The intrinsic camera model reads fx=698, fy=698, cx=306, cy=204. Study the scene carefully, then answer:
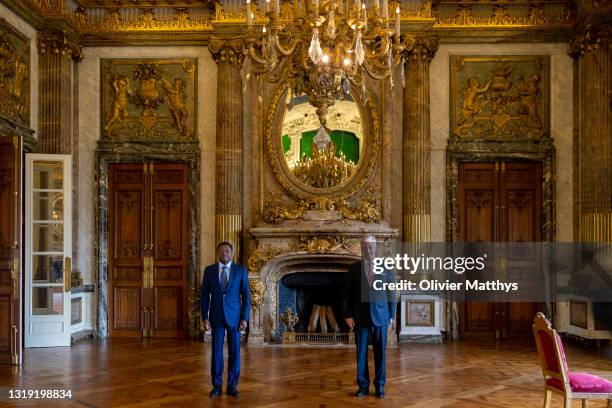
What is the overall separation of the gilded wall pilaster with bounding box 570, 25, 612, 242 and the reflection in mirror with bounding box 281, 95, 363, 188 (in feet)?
10.1

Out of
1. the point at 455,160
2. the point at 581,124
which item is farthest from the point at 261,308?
the point at 581,124

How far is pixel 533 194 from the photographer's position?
395 inches

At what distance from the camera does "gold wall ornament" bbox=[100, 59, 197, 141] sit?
1016 cm

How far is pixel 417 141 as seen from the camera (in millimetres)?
9836

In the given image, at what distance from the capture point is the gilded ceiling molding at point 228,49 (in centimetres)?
991

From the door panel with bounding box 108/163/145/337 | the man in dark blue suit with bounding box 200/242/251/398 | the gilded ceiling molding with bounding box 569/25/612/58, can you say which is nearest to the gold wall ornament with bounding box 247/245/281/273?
the door panel with bounding box 108/163/145/337

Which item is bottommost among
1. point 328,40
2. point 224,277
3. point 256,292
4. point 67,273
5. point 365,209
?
point 256,292

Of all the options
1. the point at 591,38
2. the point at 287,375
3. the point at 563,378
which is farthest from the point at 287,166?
the point at 563,378

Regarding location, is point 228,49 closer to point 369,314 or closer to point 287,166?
point 287,166

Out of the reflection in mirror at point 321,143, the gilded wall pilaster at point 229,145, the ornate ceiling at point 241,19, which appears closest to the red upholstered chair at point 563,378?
the reflection in mirror at point 321,143

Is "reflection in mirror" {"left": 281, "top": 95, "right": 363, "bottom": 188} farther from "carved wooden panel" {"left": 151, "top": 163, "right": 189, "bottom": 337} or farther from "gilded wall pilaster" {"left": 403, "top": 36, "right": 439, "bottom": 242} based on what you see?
"carved wooden panel" {"left": 151, "top": 163, "right": 189, "bottom": 337}

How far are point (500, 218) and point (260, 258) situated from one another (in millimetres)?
3491

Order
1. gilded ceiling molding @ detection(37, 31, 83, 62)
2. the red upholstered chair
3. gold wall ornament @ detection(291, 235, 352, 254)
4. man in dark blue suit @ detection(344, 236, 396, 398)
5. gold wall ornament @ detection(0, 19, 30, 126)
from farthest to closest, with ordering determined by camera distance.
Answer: gilded ceiling molding @ detection(37, 31, 83, 62) → gold wall ornament @ detection(291, 235, 352, 254) → gold wall ornament @ detection(0, 19, 30, 126) → man in dark blue suit @ detection(344, 236, 396, 398) → the red upholstered chair

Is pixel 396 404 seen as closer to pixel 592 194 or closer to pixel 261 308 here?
pixel 261 308
